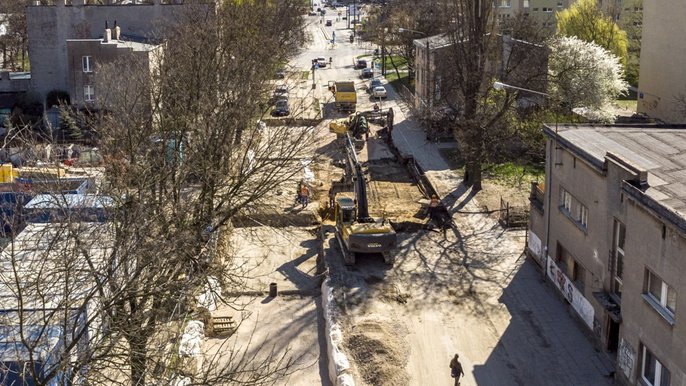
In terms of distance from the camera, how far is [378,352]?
64.5ft

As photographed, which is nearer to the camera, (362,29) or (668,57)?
(668,57)

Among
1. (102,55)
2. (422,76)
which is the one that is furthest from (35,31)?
(422,76)

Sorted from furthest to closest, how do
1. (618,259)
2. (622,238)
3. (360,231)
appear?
(360,231)
(618,259)
(622,238)

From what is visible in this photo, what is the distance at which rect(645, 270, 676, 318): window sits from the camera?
16.3 metres

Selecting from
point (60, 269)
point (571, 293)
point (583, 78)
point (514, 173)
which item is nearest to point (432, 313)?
point (571, 293)

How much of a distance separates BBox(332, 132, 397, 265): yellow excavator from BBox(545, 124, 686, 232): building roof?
5.73 meters

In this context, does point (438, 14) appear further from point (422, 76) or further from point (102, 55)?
point (102, 55)

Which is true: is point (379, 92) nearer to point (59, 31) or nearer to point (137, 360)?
point (59, 31)

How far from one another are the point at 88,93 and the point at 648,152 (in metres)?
34.0

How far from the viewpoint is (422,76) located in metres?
49.3

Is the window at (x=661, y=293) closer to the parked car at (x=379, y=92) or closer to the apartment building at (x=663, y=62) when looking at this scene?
the apartment building at (x=663, y=62)

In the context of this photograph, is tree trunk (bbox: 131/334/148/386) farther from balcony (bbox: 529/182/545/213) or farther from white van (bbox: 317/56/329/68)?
white van (bbox: 317/56/329/68)

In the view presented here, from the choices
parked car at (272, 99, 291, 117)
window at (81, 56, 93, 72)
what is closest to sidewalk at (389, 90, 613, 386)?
window at (81, 56, 93, 72)

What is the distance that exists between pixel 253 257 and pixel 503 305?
845 centimetres
